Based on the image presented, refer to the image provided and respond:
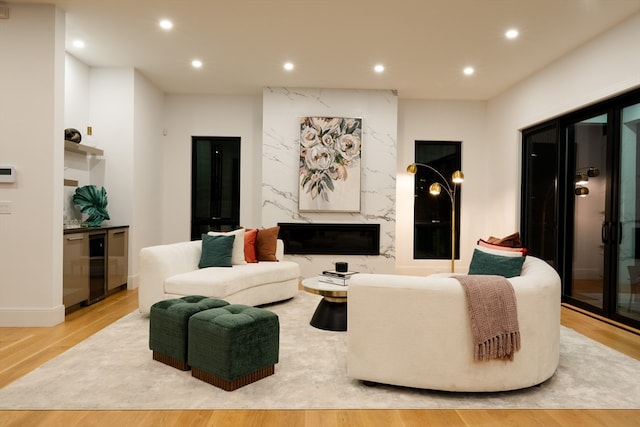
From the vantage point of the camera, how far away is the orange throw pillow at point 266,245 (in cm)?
504

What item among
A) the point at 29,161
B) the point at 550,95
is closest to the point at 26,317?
the point at 29,161

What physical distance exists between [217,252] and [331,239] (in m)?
2.38

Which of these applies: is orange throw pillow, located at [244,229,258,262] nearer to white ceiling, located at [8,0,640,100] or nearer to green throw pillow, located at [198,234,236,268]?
green throw pillow, located at [198,234,236,268]

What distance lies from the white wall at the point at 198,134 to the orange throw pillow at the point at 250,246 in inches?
80.7

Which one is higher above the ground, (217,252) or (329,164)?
(329,164)

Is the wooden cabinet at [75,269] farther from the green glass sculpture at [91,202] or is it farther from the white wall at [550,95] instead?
the white wall at [550,95]

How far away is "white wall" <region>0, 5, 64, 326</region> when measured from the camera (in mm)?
3916

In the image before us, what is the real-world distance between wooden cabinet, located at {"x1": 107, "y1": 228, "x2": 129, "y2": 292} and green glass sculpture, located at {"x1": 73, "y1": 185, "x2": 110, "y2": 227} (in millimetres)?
214

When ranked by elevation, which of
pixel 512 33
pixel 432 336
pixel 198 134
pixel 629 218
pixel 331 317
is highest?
pixel 512 33

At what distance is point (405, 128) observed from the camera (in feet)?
23.5

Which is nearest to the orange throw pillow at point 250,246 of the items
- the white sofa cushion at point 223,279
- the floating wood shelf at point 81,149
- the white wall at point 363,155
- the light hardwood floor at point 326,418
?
the white sofa cushion at point 223,279

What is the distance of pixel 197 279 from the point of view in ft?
13.2

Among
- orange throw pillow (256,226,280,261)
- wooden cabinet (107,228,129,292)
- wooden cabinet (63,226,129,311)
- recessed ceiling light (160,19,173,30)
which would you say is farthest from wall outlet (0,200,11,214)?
orange throw pillow (256,226,280,261)

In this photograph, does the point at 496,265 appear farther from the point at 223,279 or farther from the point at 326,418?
the point at 223,279
